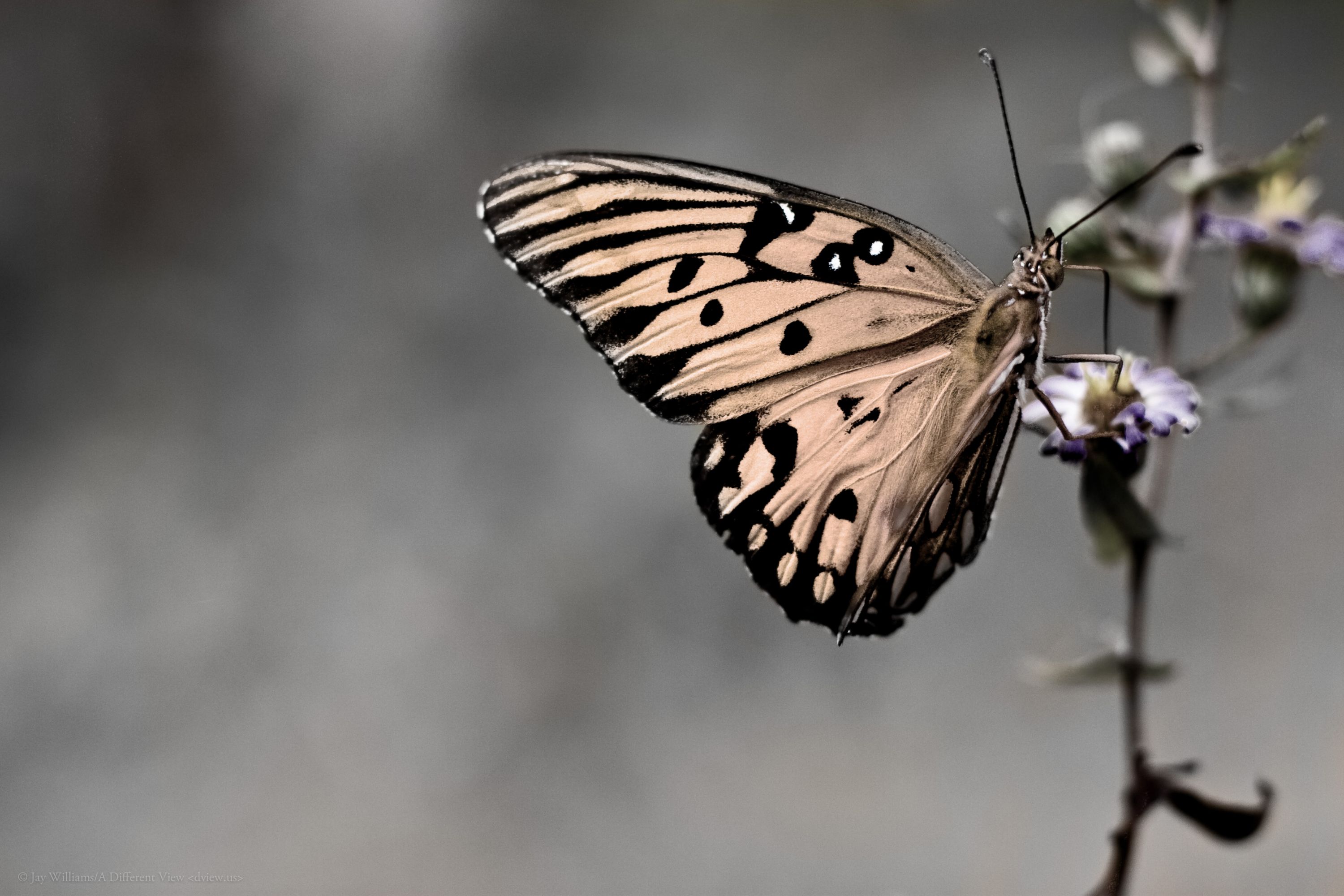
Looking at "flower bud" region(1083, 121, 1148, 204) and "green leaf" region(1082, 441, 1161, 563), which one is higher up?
"flower bud" region(1083, 121, 1148, 204)

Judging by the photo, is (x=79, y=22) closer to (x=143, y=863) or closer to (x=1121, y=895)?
(x=143, y=863)

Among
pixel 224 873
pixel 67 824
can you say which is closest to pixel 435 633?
pixel 224 873

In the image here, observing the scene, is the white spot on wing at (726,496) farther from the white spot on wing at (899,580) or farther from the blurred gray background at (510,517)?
the blurred gray background at (510,517)

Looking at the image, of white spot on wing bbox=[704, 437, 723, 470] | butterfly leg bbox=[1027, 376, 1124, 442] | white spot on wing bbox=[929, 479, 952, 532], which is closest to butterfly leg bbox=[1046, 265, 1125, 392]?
butterfly leg bbox=[1027, 376, 1124, 442]

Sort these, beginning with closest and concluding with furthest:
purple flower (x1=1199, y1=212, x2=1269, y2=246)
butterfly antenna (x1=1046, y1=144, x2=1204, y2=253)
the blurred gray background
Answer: butterfly antenna (x1=1046, y1=144, x2=1204, y2=253), purple flower (x1=1199, y1=212, x2=1269, y2=246), the blurred gray background

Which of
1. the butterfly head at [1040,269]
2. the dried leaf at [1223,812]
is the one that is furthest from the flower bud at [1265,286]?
the dried leaf at [1223,812]

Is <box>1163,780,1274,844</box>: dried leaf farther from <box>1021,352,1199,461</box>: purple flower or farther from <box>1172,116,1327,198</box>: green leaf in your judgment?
<box>1172,116,1327,198</box>: green leaf
